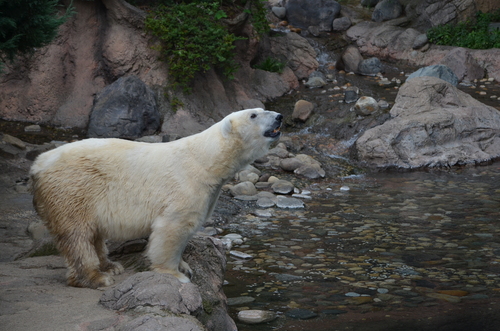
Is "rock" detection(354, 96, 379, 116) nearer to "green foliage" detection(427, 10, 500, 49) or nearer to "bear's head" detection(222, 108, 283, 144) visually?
"green foliage" detection(427, 10, 500, 49)

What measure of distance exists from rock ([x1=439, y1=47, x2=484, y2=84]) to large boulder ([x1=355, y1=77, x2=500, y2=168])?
16.8 ft

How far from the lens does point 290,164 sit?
37.5 ft

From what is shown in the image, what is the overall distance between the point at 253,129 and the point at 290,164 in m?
6.79

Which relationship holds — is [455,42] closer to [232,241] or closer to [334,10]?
[334,10]

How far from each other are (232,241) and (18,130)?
7774 mm

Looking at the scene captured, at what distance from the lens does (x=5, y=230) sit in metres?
6.59

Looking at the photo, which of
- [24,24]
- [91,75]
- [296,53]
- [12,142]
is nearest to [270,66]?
[296,53]

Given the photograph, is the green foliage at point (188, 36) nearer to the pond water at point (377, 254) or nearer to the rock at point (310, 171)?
the rock at point (310, 171)

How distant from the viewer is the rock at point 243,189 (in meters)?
9.71

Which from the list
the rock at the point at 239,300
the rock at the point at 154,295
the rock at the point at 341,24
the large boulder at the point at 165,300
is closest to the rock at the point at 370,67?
the rock at the point at 341,24

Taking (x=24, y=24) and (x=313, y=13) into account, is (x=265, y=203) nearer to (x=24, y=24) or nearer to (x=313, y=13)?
(x=24, y=24)

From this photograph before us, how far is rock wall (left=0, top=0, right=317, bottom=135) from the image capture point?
13.8 m

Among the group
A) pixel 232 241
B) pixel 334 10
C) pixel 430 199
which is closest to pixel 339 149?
pixel 430 199

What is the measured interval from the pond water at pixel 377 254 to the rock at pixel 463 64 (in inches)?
263
